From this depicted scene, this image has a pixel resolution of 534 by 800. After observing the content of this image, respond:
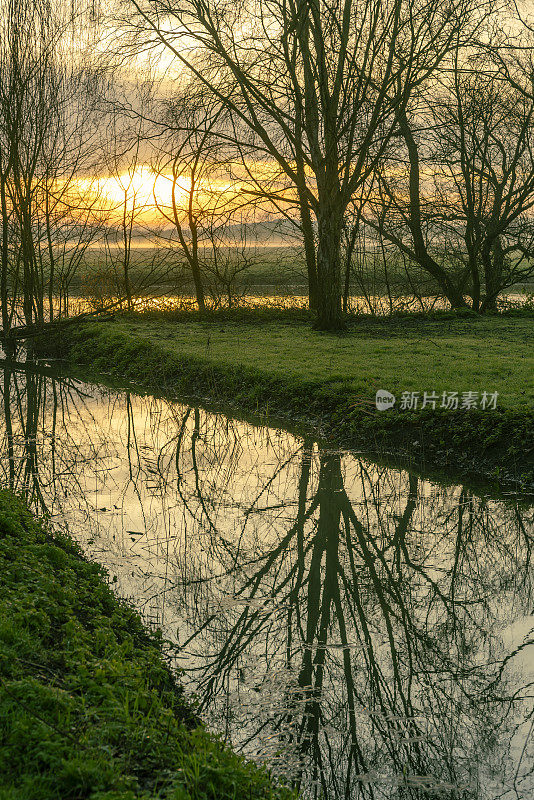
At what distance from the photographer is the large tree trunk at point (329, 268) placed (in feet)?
60.0

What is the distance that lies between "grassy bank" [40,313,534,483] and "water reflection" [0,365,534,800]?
77cm

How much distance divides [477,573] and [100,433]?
23.3 ft

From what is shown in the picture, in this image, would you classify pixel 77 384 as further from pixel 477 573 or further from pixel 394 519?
pixel 477 573

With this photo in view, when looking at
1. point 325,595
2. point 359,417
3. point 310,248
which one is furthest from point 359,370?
point 310,248

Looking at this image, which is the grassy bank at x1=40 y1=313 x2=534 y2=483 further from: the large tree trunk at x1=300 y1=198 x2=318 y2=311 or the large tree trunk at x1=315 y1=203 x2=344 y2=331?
the large tree trunk at x1=300 y1=198 x2=318 y2=311

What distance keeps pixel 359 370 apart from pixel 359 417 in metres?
1.99

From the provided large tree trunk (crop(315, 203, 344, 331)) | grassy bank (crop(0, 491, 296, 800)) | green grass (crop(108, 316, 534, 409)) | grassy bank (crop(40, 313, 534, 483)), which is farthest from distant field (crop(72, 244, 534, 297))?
grassy bank (crop(0, 491, 296, 800))

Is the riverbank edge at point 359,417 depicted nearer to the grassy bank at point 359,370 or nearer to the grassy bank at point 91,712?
the grassy bank at point 359,370

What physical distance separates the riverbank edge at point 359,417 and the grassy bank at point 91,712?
5152mm

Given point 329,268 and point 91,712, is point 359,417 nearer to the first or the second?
point 91,712

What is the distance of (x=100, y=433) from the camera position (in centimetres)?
1225

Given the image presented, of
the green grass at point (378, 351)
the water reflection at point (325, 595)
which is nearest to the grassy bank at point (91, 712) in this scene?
the water reflection at point (325, 595)

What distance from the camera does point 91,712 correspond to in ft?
12.3

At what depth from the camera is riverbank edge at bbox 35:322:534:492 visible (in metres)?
9.22
